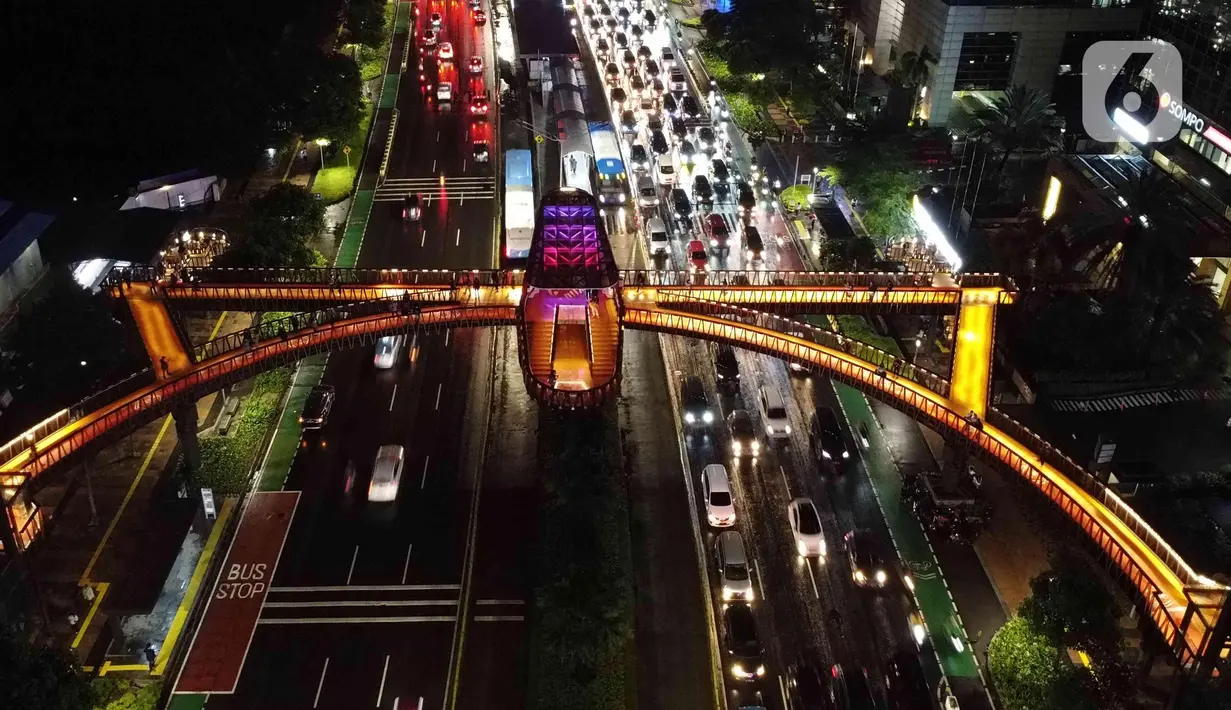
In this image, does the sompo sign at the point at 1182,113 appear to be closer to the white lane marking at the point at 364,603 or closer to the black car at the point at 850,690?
the black car at the point at 850,690

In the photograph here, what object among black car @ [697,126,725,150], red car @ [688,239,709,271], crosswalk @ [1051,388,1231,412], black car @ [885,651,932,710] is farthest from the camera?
black car @ [697,126,725,150]

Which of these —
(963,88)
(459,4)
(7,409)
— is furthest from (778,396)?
(459,4)

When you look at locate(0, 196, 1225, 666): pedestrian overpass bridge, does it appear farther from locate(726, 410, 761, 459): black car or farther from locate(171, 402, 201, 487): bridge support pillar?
locate(726, 410, 761, 459): black car

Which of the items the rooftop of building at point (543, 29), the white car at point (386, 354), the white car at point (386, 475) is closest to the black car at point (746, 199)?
the white car at point (386, 354)

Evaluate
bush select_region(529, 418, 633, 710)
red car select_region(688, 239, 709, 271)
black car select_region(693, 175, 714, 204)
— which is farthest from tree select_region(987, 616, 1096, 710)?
black car select_region(693, 175, 714, 204)

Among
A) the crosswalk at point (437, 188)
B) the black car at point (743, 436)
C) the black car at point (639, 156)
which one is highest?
the black car at point (639, 156)

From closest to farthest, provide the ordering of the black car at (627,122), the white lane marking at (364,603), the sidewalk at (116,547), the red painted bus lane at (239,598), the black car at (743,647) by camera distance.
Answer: the black car at (743,647) < the red painted bus lane at (239,598) < the sidewalk at (116,547) < the white lane marking at (364,603) < the black car at (627,122)

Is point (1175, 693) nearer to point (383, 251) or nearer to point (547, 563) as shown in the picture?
point (547, 563)
